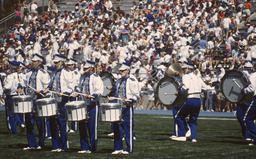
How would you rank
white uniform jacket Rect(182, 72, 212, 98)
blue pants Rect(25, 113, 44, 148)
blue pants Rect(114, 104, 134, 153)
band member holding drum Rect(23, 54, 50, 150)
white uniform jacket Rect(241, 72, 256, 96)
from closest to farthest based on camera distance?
blue pants Rect(114, 104, 134, 153) < blue pants Rect(25, 113, 44, 148) < band member holding drum Rect(23, 54, 50, 150) < white uniform jacket Rect(241, 72, 256, 96) < white uniform jacket Rect(182, 72, 212, 98)

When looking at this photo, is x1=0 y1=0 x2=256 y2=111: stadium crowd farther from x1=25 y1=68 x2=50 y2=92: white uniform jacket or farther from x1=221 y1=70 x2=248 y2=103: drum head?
x1=25 y1=68 x2=50 y2=92: white uniform jacket

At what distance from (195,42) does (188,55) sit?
1.84m

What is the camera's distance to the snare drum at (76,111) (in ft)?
32.0

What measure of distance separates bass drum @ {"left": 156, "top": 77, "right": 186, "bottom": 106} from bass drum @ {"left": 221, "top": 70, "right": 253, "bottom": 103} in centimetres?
113

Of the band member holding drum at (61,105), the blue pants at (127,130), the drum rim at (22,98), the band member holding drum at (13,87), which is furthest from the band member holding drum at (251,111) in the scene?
the band member holding drum at (13,87)

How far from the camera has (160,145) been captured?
11.6m

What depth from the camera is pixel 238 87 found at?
12.0 meters

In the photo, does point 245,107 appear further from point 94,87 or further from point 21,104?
point 21,104

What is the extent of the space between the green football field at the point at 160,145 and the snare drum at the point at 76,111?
78 centimetres

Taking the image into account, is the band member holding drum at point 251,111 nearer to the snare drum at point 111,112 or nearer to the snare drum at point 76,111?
the snare drum at point 111,112

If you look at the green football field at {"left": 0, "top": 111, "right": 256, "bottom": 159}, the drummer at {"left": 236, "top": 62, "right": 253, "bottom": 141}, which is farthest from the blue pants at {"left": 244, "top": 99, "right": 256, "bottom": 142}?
the drummer at {"left": 236, "top": 62, "right": 253, "bottom": 141}

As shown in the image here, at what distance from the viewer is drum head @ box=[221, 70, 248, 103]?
11.8 metres

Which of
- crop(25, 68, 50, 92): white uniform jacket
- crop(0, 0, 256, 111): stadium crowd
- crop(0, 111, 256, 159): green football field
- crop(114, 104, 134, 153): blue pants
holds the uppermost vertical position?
crop(0, 0, 256, 111): stadium crowd

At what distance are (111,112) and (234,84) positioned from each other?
3.87m
